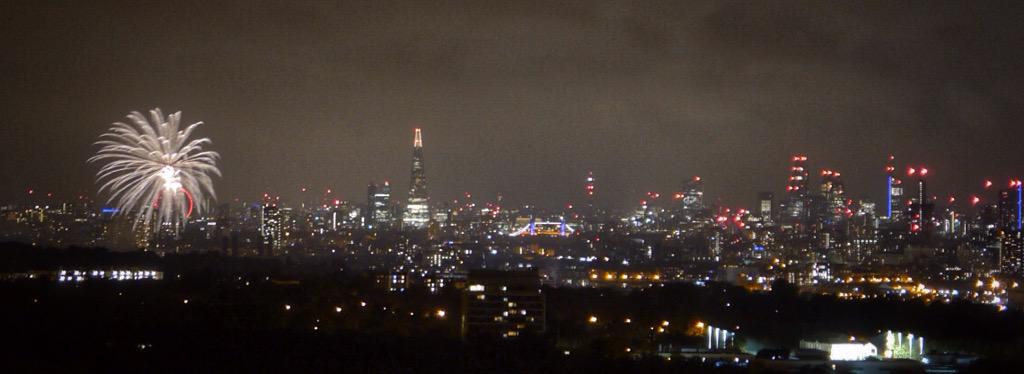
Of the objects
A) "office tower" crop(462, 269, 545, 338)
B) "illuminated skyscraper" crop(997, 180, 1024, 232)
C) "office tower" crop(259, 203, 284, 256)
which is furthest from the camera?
"office tower" crop(259, 203, 284, 256)

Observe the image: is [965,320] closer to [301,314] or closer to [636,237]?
[301,314]

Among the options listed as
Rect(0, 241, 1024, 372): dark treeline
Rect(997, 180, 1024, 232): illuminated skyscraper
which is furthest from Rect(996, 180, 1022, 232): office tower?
Rect(0, 241, 1024, 372): dark treeline

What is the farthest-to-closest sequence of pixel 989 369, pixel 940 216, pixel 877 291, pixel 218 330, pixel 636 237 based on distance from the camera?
pixel 636 237 < pixel 940 216 < pixel 877 291 < pixel 218 330 < pixel 989 369

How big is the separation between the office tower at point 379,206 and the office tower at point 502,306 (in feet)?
102

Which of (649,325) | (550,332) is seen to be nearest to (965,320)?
(649,325)

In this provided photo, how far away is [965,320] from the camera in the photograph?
829 inches

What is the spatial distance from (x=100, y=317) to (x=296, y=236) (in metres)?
29.1

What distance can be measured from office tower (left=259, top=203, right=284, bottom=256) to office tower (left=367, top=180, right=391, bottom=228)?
25.2 feet

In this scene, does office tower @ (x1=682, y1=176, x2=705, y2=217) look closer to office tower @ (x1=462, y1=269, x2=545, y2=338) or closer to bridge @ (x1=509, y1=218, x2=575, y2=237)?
bridge @ (x1=509, y1=218, x2=575, y2=237)

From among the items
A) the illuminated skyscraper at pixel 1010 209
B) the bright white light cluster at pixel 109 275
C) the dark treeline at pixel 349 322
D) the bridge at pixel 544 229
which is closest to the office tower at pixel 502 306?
the dark treeline at pixel 349 322

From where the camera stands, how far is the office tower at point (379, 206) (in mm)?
54500

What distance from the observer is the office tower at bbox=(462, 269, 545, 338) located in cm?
2128

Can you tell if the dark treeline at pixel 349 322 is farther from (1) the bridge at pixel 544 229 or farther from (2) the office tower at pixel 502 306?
(1) the bridge at pixel 544 229

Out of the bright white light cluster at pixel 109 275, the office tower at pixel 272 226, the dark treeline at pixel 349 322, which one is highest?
the office tower at pixel 272 226
